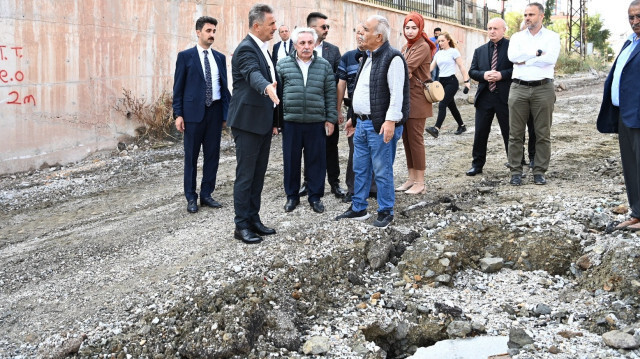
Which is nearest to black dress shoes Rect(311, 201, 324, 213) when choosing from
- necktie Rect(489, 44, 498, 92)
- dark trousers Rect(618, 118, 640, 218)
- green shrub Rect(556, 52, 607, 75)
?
necktie Rect(489, 44, 498, 92)

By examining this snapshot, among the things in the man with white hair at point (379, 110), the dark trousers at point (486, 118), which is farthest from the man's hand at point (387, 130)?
the dark trousers at point (486, 118)

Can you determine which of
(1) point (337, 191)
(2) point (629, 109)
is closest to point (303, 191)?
(1) point (337, 191)

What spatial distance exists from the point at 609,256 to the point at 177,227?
375cm

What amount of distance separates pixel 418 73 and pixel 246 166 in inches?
87.5

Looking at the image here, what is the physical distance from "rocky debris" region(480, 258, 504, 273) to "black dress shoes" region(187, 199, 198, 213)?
3039 mm

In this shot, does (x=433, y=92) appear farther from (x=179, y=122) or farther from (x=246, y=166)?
(x=179, y=122)

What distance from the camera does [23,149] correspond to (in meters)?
8.45

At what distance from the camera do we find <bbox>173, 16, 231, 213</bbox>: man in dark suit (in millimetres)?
6305

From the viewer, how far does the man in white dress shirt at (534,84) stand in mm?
6332

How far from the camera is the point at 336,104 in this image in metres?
6.08

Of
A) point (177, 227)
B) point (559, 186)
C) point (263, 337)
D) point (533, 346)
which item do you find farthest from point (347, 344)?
point (559, 186)

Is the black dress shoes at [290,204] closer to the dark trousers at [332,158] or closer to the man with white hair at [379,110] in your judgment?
the dark trousers at [332,158]

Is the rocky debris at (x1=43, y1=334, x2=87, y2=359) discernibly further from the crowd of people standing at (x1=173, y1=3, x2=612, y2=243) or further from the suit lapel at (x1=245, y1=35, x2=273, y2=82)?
the suit lapel at (x1=245, y1=35, x2=273, y2=82)

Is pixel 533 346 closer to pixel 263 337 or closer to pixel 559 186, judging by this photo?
pixel 263 337
